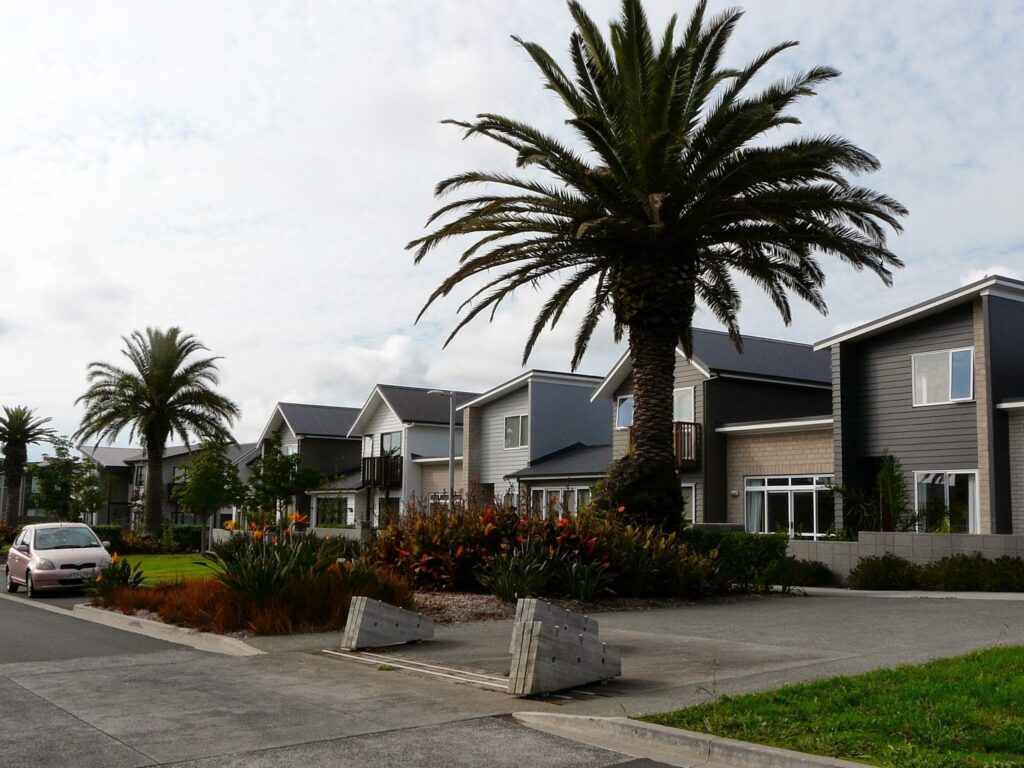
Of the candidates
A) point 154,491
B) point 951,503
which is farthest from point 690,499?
point 154,491

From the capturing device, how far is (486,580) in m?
16.5

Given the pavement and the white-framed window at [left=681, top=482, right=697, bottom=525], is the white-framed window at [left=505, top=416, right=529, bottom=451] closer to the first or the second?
the white-framed window at [left=681, top=482, right=697, bottom=525]

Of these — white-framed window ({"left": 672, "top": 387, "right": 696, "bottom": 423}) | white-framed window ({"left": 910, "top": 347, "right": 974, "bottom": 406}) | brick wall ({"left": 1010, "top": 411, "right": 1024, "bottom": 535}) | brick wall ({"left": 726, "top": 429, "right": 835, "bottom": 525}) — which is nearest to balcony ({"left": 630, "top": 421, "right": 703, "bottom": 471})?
white-framed window ({"left": 672, "top": 387, "right": 696, "bottom": 423})

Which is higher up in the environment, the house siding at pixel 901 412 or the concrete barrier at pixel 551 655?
the house siding at pixel 901 412

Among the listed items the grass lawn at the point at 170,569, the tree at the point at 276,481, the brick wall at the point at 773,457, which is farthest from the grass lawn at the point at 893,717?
the tree at the point at 276,481

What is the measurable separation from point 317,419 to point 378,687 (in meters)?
50.1

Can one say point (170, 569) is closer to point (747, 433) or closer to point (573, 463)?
point (573, 463)

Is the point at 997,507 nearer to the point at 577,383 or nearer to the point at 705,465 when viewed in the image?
the point at 705,465

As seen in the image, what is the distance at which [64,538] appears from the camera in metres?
24.7

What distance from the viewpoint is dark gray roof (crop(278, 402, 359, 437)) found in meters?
57.0

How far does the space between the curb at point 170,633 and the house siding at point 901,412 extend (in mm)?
19132

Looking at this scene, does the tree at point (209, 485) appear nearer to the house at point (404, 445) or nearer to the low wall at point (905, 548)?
the house at point (404, 445)

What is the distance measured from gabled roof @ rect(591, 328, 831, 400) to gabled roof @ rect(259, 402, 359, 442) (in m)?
23.5

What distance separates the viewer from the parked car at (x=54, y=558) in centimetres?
2305
